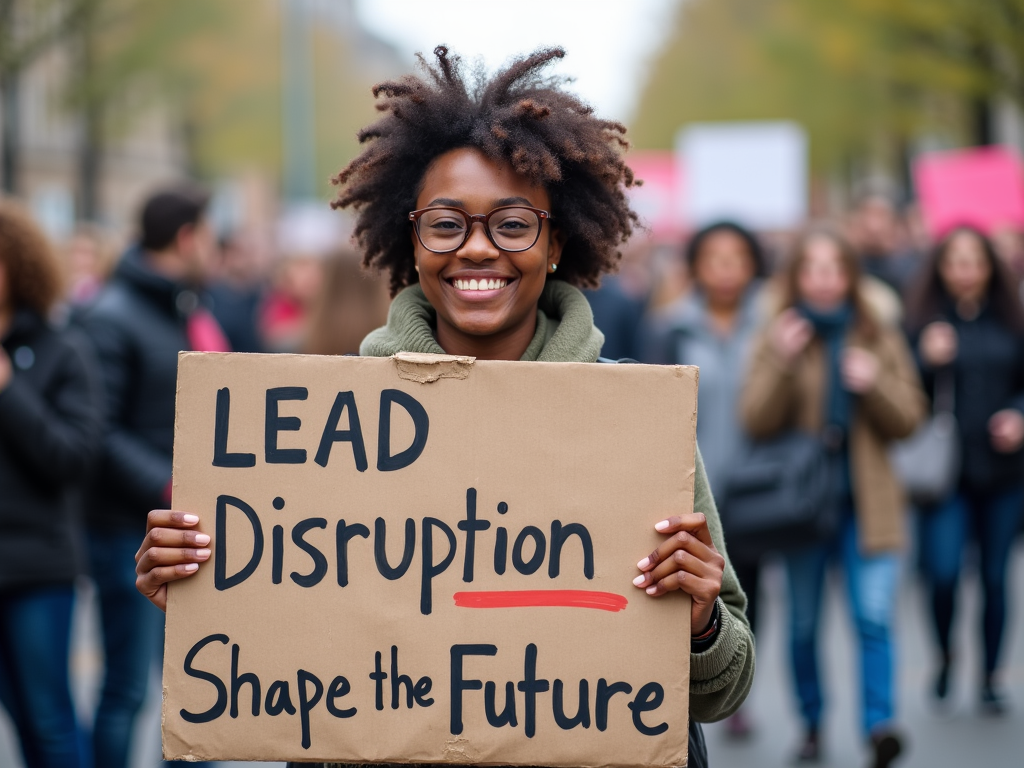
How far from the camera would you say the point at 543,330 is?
2.63 meters

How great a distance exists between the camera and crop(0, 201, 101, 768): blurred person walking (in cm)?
401

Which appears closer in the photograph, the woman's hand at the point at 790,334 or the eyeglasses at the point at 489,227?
the eyeglasses at the point at 489,227

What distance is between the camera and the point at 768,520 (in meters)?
5.34

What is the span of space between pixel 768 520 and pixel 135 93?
702 inches

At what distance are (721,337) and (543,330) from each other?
3.49 metres

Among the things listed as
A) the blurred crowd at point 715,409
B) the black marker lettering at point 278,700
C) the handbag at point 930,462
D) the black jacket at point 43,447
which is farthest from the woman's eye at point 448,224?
the handbag at point 930,462

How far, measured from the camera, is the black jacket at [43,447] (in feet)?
13.3

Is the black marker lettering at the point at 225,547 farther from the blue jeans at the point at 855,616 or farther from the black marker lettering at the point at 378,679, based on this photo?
the blue jeans at the point at 855,616

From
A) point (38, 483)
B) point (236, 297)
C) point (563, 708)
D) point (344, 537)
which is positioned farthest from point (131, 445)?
point (236, 297)

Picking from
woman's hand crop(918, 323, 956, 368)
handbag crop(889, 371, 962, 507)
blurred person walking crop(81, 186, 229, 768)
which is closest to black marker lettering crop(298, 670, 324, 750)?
blurred person walking crop(81, 186, 229, 768)

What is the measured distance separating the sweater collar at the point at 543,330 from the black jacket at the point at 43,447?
1852 mm

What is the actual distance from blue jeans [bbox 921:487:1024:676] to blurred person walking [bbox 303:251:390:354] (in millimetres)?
2688

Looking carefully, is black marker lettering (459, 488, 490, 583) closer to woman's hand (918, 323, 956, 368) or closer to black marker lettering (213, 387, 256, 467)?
black marker lettering (213, 387, 256, 467)

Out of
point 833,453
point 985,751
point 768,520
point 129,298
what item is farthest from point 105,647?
point 985,751
